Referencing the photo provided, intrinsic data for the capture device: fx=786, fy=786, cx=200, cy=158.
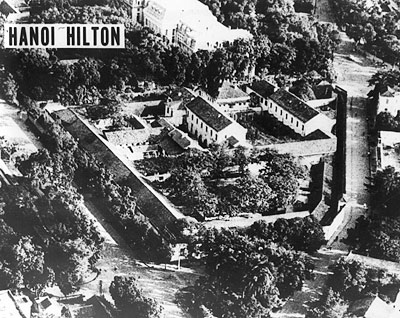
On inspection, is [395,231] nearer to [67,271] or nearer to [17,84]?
[67,271]

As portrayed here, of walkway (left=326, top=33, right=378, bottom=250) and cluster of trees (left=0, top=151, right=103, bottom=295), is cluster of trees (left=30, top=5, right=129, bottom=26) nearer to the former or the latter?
walkway (left=326, top=33, right=378, bottom=250)

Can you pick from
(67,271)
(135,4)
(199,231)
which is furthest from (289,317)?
(135,4)

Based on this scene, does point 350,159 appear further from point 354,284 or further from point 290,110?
point 354,284

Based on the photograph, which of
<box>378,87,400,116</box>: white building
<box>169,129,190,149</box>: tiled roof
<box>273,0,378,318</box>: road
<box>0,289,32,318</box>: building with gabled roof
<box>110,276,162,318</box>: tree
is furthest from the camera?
<box>378,87,400,116</box>: white building

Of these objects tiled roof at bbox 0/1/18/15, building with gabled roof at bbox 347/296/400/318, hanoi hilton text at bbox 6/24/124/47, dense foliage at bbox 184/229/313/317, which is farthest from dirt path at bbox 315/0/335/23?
building with gabled roof at bbox 347/296/400/318

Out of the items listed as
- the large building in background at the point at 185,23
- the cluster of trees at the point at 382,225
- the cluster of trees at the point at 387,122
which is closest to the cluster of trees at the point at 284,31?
the large building in background at the point at 185,23

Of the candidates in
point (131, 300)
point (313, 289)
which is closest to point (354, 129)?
point (313, 289)
